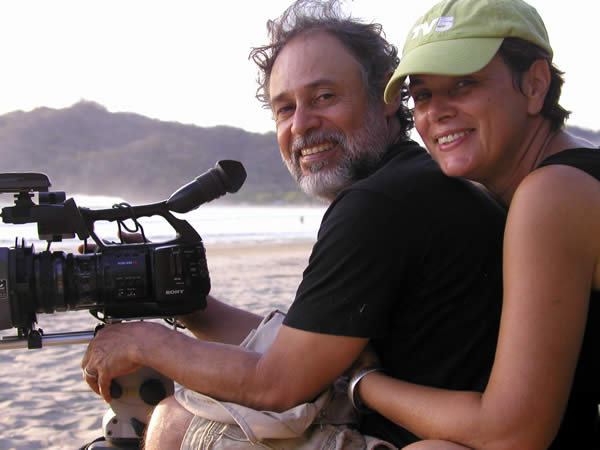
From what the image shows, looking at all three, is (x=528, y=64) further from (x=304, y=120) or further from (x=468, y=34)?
(x=304, y=120)

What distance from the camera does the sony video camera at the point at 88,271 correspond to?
1685mm

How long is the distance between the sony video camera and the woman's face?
746 mm

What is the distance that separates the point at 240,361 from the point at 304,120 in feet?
2.70

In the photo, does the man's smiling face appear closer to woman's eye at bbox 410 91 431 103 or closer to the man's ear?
woman's eye at bbox 410 91 431 103

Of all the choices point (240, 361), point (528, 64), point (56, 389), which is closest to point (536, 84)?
point (528, 64)

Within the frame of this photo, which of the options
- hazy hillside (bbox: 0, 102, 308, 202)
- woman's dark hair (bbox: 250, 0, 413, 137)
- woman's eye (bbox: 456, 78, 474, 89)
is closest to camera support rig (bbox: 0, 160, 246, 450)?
woman's dark hair (bbox: 250, 0, 413, 137)

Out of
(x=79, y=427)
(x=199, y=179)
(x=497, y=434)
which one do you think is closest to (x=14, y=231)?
(x=79, y=427)

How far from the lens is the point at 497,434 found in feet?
3.89

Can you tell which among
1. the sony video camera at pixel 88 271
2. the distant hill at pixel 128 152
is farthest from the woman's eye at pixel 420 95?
the distant hill at pixel 128 152

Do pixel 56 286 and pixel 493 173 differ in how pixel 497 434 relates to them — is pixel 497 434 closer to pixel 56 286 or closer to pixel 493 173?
pixel 493 173

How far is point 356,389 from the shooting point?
4.70 ft

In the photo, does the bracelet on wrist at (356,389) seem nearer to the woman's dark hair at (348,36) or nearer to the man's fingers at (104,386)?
the man's fingers at (104,386)

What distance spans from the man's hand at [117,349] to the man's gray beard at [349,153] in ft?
2.24

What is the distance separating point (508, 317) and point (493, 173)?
41 cm
